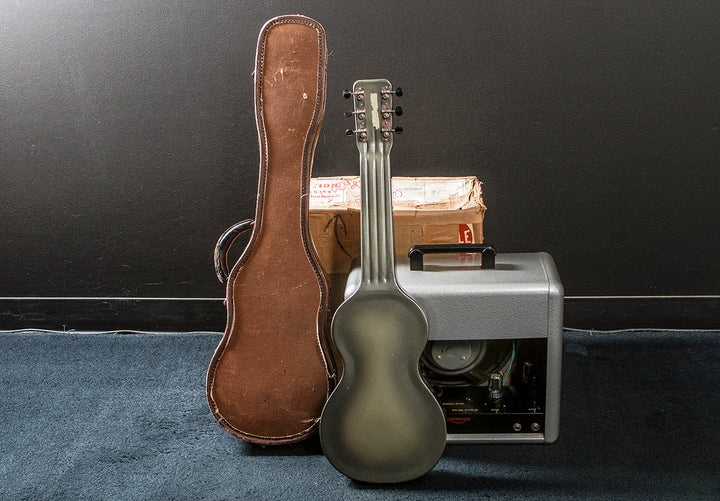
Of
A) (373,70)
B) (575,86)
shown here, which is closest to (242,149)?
(373,70)

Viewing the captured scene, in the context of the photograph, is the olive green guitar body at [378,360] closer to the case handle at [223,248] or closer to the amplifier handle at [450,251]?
the amplifier handle at [450,251]

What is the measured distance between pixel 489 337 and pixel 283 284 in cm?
44

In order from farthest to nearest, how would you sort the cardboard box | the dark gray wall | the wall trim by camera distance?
the wall trim
the dark gray wall
the cardboard box

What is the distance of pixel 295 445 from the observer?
1.46 m

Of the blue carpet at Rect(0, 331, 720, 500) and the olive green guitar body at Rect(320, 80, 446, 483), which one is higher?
the olive green guitar body at Rect(320, 80, 446, 483)

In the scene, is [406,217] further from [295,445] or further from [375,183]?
[295,445]

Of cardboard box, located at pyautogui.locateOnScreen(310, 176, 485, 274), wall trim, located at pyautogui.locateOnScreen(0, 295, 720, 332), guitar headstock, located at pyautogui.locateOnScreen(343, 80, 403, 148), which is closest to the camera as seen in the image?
guitar headstock, located at pyautogui.locateOnScreen(343, 80, 403, 148)

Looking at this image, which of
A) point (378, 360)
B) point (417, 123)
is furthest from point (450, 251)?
point (417, 123)

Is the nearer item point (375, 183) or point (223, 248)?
point (375, 183)

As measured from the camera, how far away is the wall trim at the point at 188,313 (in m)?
1.99

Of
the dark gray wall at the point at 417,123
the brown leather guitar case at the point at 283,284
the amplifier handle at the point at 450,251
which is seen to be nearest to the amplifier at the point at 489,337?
the amplifier handle at the point at 450,251

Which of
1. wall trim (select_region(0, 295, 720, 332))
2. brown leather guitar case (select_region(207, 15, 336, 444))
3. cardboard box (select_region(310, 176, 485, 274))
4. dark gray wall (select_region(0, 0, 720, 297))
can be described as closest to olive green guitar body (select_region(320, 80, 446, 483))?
brown leather guitar case (select_region(207, 15, 336, 444))

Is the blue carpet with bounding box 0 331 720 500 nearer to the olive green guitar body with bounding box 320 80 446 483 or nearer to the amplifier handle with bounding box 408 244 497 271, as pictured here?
the olive green guitar body with bounding box 320 80 446 483

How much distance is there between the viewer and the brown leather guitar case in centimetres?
141
